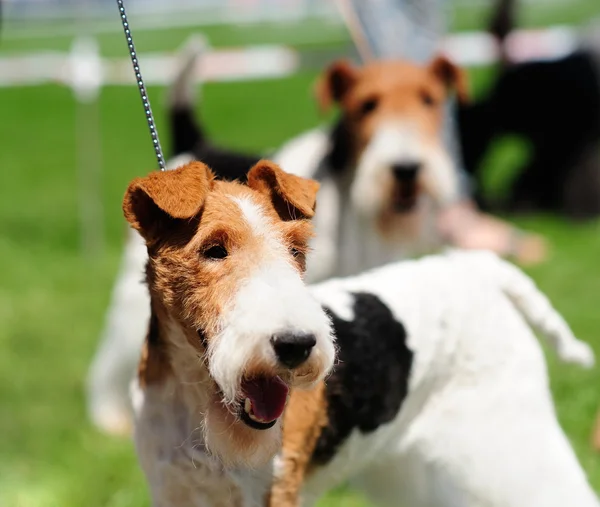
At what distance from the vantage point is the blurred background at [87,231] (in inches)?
160

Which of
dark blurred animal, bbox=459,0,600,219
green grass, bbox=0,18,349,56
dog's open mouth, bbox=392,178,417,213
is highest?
dog's open mouth, bbox=392,178,417,213

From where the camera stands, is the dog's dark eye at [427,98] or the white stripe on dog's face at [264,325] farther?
the dog's dark eye at [427,98]

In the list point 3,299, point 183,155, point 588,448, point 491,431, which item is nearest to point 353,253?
point 183,155

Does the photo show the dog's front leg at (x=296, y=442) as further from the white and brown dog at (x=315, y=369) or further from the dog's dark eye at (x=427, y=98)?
the dog's dark eye at (x=427, y=98)

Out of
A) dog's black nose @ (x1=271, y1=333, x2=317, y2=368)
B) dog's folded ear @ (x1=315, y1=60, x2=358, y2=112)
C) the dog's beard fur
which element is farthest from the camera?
dog's folded ear @ (x1=315, y1=60, x2=358, y2=112)

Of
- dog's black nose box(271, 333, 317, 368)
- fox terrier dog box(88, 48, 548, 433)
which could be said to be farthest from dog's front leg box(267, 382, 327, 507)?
fox terrier dog box(88, 48, 548, 433)

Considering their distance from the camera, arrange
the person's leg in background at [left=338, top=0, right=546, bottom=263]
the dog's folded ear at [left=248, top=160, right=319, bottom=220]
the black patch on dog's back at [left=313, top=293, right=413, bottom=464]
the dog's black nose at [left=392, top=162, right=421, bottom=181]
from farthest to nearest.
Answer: the person's leg in background at [left=338, top=0, right=546, bottom=263]
the dog's black nose at [left=392, top=162, right=421, bottom=181]
the black patch on dog's back at [left=313, top=293, right=413, bottom=464]
the dog's folded ear at [left=248, top=160, right=319, bottom=220]

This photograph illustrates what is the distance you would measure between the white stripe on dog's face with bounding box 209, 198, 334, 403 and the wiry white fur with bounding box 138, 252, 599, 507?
0.74m

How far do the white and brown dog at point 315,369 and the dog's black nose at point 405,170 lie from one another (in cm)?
126

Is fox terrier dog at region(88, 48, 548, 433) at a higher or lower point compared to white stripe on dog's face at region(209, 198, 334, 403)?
lower

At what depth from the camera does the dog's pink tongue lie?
2139 millimetres

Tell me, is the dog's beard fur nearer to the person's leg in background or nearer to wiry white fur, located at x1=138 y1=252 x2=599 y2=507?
wiry white fur, located at x1=138 y1=252 x2=599 y2=507

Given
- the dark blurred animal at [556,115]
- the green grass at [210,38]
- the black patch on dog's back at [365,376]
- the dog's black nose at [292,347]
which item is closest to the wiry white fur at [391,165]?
the black patch on dog's back at [365,376]

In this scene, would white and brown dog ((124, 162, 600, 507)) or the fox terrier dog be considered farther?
the fox terrier dog
